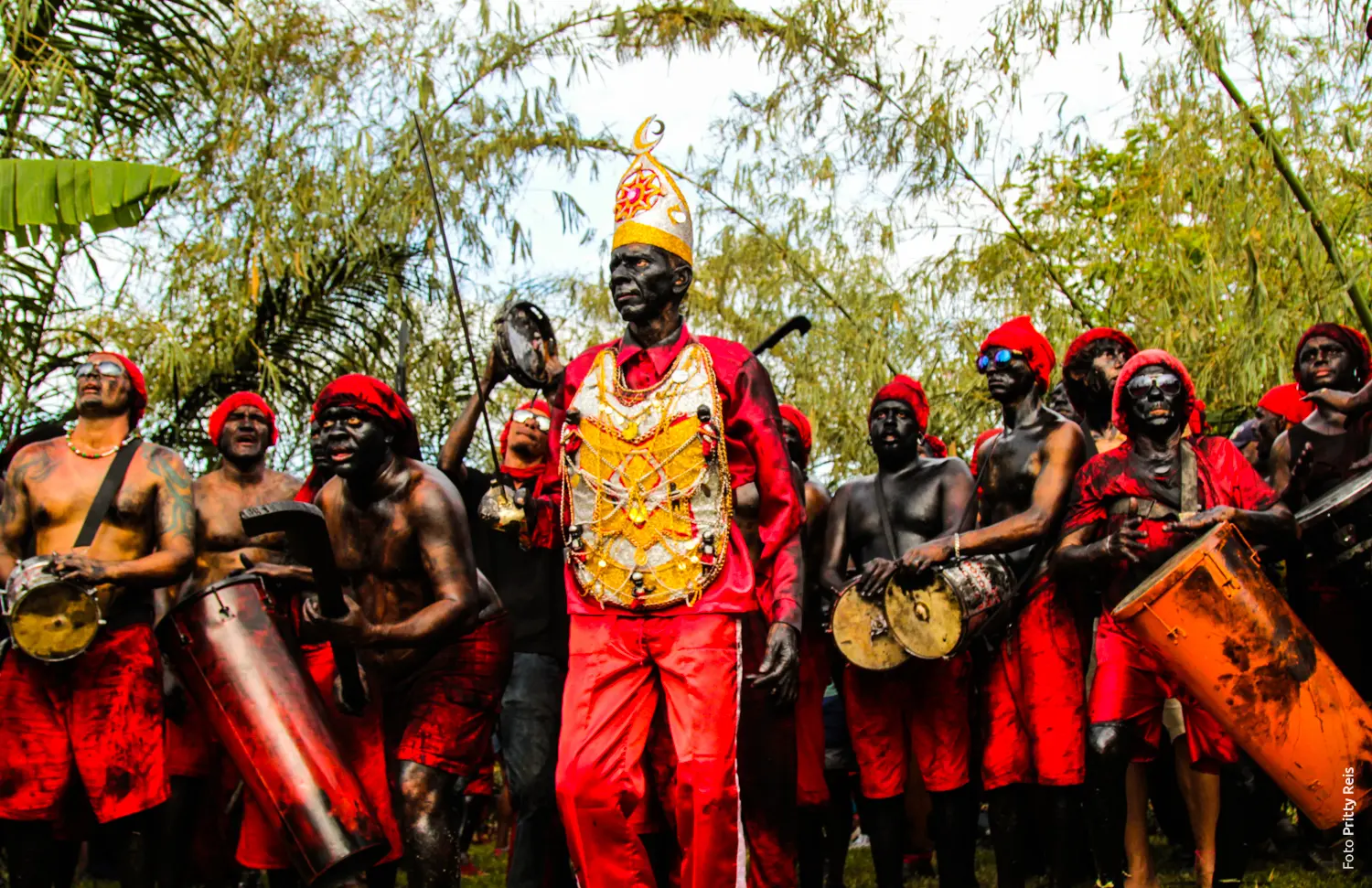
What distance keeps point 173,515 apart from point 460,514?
147cm

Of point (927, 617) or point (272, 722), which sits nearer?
point (272, 722)

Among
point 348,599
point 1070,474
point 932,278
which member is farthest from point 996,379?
point 932,278

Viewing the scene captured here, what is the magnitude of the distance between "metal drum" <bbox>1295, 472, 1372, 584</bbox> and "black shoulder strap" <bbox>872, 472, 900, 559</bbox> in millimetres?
1817

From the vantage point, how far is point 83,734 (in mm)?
6582

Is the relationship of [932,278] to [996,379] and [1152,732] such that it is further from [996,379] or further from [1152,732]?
[1152,732]

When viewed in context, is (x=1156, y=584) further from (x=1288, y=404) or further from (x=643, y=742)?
(x=1288, y=404)

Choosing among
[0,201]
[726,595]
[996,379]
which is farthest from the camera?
[0,201]

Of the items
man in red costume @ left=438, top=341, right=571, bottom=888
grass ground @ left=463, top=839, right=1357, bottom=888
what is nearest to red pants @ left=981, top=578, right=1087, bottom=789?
grass ground @ left=463, top=839, right=1357, bottom=888

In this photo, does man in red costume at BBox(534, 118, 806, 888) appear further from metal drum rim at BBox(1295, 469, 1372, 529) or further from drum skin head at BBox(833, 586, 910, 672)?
metal drum rim at BBox(1295, 469, 1372, 529)

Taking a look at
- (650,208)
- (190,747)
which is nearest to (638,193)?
(650,208)

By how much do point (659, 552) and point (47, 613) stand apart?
2842mm

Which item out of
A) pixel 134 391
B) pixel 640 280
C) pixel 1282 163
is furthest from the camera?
pixel 1282 163

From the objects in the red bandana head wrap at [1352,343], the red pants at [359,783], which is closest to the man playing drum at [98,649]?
the red pants at [359,783]

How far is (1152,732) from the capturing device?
661 centimetres
